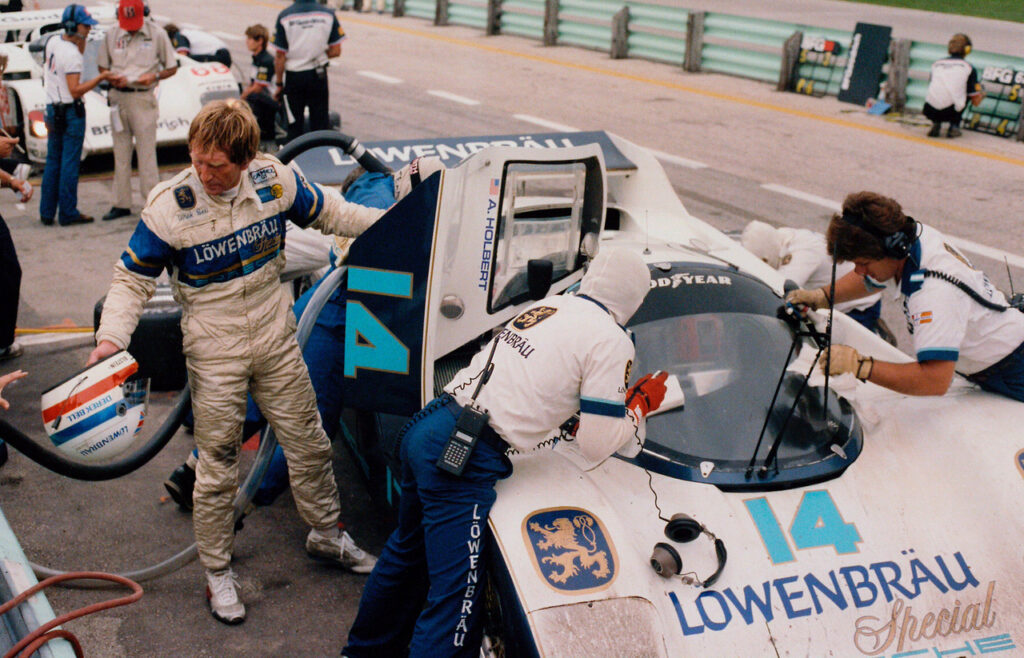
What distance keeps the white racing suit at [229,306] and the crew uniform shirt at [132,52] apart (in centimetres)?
536

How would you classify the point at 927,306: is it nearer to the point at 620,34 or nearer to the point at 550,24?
the point at 620,34

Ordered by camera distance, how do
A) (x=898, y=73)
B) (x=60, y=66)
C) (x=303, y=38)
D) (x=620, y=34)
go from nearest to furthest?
(x=60, y=66) → (x=303, y=38) → (x=898, y=73) → (x=620, y=34)

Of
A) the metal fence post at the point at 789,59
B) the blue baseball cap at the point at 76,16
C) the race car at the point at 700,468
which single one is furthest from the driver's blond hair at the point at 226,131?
the metal fence post at the point at 789,59

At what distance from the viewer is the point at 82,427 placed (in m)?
3.35

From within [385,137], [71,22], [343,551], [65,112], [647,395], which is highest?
[71,22]

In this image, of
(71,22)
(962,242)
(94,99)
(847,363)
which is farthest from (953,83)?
(847,363)

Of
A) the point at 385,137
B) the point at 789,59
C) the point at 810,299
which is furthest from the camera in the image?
the point at 789,59

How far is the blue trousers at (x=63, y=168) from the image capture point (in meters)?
8.56

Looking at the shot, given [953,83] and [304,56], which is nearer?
[304,56]

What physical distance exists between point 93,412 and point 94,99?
24.4 ft

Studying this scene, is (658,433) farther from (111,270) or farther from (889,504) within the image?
(111,270)

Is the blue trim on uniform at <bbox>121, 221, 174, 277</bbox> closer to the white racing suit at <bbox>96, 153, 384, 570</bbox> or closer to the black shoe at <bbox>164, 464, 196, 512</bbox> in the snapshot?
the white racing suit at <bbox>96, 153, 384, 570</bbox>

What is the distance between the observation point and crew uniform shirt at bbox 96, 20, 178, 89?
28.0 feet

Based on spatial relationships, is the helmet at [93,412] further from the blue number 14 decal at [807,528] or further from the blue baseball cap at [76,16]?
the blue baseball cap at [76,16]
